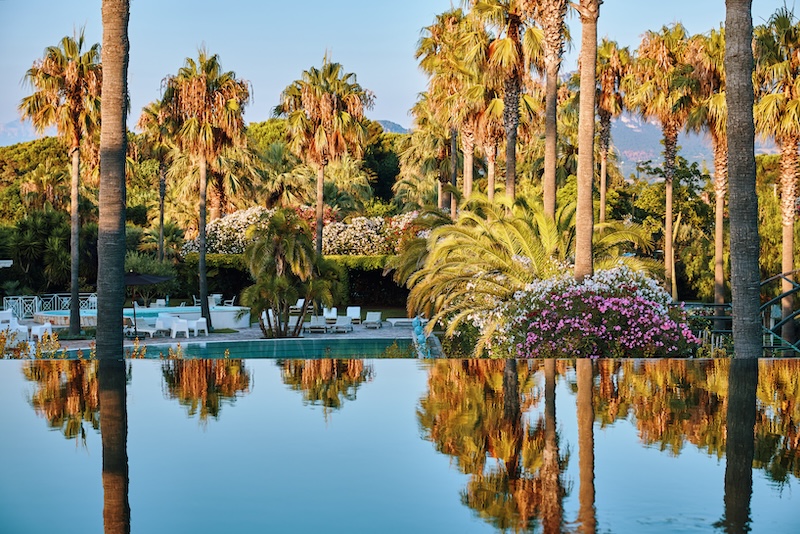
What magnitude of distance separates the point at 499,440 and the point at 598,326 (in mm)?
8081

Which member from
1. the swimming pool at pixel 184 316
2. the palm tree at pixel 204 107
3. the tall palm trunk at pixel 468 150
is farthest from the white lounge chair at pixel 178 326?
the tall palm trunk at pixel 468 150

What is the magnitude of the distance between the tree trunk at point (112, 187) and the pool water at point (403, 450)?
2894 millimetres

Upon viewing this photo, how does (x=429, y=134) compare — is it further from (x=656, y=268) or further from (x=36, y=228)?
(x=656, y=268)

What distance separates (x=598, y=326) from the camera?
12125 mm

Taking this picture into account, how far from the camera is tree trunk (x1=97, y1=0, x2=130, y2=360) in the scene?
9688mm

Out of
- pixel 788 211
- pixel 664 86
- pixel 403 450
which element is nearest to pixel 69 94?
pixel 664 86

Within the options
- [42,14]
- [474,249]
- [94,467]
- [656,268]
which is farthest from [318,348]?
[42,14]

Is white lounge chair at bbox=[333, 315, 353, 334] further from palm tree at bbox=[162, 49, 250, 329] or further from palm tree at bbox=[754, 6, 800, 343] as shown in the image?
palm tree at bbox=[754, 6, 800, 343]

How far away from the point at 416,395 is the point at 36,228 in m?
33.6

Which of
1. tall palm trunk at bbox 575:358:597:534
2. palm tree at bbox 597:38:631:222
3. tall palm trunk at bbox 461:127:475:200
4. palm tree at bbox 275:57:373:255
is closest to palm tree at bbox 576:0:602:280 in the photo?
tall palm trunk at bbox 575:358:597:534

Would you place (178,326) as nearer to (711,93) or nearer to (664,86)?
(711,93)

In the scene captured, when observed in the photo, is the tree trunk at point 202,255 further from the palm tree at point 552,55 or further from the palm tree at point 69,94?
the palm tree at point 552,55

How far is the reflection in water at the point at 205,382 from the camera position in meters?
5.52

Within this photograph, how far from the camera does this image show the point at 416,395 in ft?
18.7
